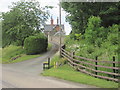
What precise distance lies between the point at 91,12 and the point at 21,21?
15.4 metres

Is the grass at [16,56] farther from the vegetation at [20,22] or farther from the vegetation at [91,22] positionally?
the vegetation at [91,22]

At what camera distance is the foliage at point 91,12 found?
20589 millimetres

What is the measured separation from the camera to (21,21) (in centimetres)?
3272

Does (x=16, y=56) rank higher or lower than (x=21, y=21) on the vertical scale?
lower

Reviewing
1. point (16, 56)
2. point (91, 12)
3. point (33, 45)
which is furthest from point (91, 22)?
point (16, 56)

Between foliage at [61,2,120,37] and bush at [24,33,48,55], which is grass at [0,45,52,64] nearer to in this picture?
bush at [24,33,48,55]

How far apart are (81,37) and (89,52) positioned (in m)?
7.30

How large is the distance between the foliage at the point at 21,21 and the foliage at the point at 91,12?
37.6ft

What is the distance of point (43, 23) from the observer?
1364 inches

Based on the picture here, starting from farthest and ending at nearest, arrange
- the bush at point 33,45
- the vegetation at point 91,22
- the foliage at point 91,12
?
the bush at point 33,45, the foliage at point 91,12, the vegetation at point 91,22

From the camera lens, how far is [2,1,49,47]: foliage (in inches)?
1262

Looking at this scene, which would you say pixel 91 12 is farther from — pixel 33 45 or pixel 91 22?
pixel 33 45

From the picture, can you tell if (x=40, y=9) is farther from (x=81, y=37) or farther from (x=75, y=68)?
(x=75, y=68)

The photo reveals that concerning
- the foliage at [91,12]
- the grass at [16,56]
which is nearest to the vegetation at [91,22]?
the foliage at [91,12]
